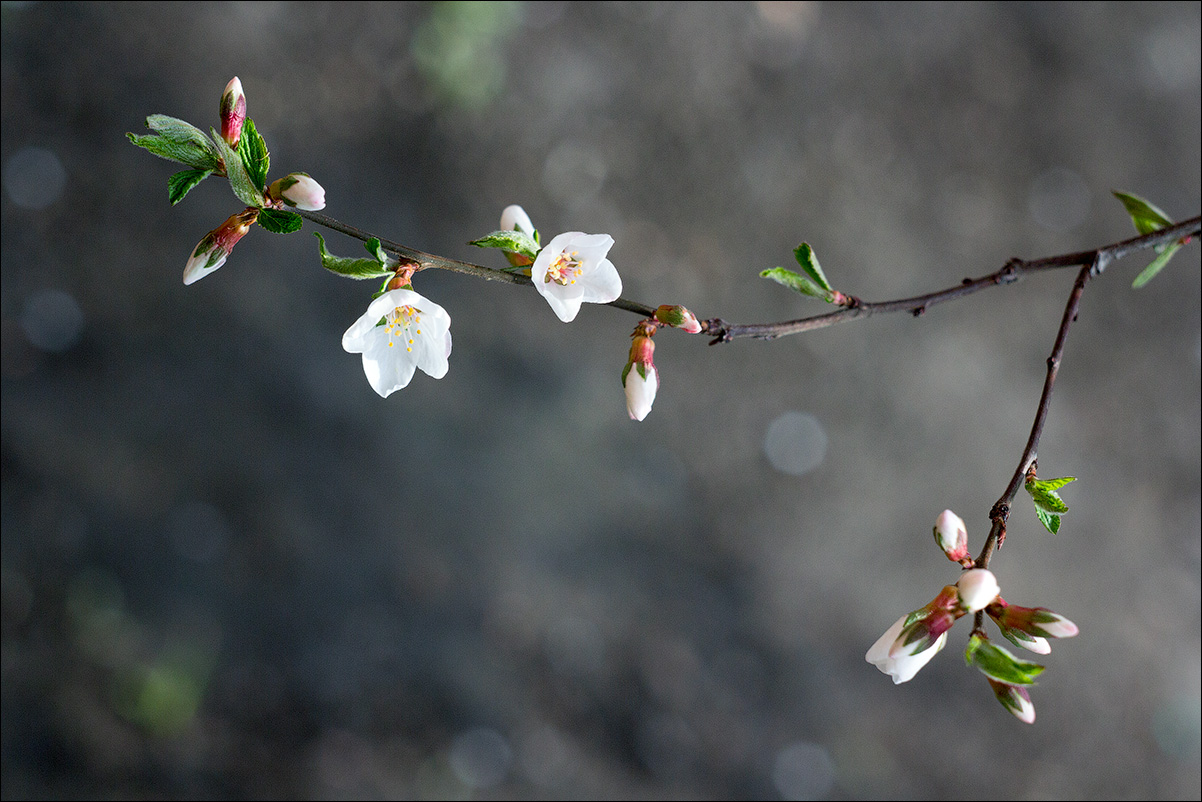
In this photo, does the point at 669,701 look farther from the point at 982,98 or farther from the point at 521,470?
the point at 982,98

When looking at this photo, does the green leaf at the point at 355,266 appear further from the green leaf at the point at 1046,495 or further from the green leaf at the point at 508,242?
the green leaf at the point at 1046,495

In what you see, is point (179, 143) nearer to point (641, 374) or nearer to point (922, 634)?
point (641, 374)

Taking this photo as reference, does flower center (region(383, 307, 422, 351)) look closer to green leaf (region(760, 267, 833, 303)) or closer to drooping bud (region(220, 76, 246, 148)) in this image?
drooping bud (region(220, 76, 246, 148))

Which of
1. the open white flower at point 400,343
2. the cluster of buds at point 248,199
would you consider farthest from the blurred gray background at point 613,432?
the cluster of buds at point 248,199

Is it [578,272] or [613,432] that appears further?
[613,432]

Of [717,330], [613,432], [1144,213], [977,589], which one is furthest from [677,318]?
[613,432]

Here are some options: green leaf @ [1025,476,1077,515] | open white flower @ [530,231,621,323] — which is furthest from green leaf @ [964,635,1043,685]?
open white flower @ [530,231,621,323]
